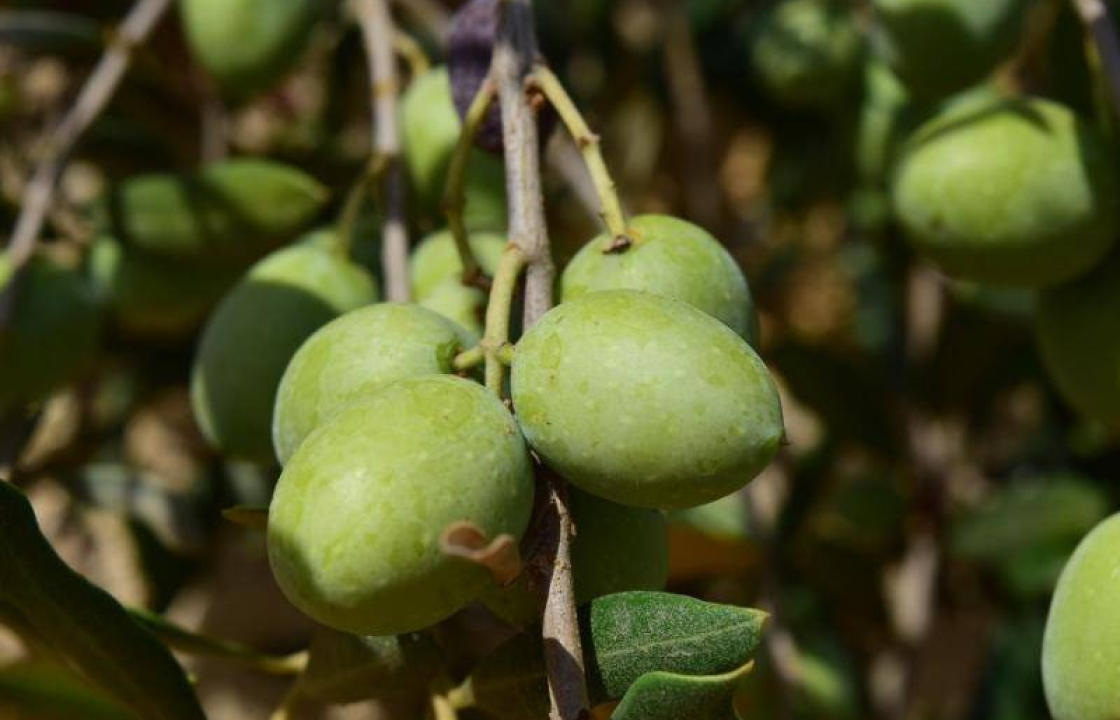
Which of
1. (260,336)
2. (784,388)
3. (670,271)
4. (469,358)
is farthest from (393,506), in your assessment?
(784,388)

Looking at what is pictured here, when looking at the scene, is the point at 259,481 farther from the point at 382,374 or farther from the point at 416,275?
the point at 382,374

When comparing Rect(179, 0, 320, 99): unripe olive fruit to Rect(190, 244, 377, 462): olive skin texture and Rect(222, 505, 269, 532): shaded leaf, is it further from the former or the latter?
Rect(222, 505, 269, 532): shaded leaf

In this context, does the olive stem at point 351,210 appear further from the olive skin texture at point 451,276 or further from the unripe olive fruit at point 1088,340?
the unripe olive fruit at point 1088,340

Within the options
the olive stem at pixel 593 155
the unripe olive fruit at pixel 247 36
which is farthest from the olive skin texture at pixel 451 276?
the unripe olive fruit at pixel 247 36

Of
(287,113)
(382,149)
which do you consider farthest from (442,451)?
(287,113)

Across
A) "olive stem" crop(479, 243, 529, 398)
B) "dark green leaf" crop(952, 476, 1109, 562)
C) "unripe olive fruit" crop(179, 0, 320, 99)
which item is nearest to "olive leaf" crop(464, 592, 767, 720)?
"olive stem" crop(479, 243, 529, 398)
